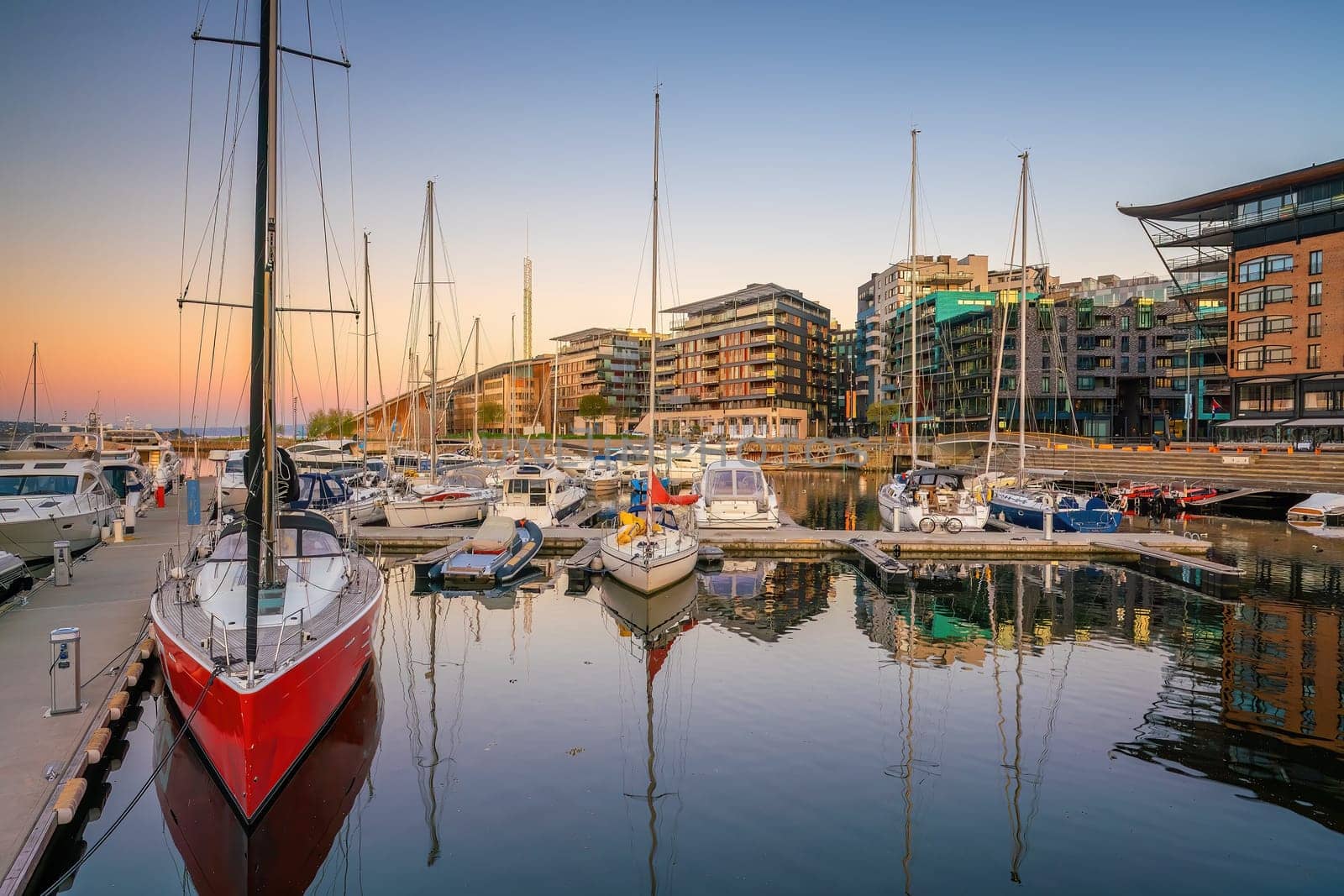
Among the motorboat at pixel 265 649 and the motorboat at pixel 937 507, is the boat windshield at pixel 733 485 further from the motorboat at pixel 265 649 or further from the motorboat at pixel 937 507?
the motorboat at pixel 265 649

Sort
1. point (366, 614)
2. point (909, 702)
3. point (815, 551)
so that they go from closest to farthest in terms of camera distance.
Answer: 1. point (366, 614)
2. point (909, 702)
3. point (815, 551)

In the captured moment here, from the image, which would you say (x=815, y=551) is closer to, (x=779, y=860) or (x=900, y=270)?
(x=779, y=860)

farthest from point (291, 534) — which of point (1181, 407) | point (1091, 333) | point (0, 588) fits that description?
point (1181, 407)

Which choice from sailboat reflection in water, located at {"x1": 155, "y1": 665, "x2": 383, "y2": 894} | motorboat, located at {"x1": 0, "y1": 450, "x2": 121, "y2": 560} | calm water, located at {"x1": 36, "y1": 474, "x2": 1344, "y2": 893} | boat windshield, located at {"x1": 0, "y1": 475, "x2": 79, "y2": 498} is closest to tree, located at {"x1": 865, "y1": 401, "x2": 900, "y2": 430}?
calm water, located at {"x1": 36, "y1": 474, "x2": 1344, "y2": 893}

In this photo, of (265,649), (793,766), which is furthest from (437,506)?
(793,766)

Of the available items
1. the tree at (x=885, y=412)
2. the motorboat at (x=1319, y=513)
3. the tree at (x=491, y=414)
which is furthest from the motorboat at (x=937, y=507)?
the tree at (x=491, y=414)

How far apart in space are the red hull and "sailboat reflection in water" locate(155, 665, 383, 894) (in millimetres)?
359

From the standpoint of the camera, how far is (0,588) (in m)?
20.9

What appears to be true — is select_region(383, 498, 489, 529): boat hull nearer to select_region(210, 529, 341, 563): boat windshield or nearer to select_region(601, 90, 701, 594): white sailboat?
select_region(601, 90, 701, 594): white sailboat

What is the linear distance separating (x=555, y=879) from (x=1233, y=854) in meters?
8.97

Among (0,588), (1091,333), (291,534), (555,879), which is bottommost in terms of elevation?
(555,879)

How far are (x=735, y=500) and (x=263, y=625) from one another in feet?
86.7

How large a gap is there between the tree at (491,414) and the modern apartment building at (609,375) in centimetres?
1327

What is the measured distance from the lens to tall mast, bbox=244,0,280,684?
1302 cm
